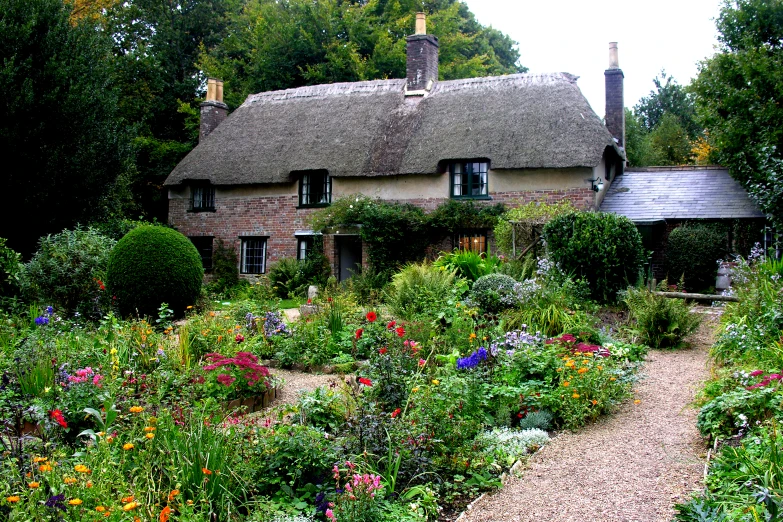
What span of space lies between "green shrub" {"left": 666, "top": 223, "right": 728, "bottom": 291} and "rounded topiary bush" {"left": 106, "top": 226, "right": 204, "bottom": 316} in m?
10.7

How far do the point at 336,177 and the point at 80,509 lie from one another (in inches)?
629

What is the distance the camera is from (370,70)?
2498cm

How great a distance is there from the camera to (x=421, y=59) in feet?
65.7

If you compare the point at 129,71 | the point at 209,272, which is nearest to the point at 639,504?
the point at 209,272

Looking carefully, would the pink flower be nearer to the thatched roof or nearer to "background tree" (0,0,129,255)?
"background tree" (0,0,129,255)

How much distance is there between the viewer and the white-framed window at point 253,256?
67.2 ft

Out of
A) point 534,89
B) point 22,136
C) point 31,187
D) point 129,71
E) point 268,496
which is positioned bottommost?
point 268,496

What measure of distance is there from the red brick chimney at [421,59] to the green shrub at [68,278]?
1084cm

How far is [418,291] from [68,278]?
6.16m

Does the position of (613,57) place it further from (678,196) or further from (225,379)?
(225,379)

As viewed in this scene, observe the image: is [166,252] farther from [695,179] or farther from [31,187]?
[695,179]

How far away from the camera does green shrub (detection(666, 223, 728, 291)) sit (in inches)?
611

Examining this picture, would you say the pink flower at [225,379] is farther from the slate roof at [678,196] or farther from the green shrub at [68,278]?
the slate roof at [678,196]

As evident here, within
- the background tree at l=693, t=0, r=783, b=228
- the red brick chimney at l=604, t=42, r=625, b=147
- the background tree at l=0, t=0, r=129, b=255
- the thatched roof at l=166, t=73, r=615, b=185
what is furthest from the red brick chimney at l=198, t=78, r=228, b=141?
the background tree at l=693, t=0, r=783, b=228
